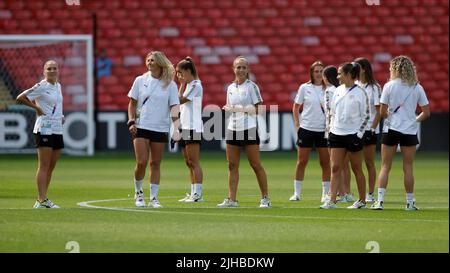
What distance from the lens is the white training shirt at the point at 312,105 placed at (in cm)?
1712

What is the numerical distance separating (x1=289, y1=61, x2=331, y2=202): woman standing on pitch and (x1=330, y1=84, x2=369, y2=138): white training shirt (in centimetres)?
201

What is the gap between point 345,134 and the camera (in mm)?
15000

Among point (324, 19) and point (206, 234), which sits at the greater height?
point (324, 19)

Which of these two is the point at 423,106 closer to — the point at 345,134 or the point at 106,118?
the point at 345,134

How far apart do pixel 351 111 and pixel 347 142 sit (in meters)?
0.41

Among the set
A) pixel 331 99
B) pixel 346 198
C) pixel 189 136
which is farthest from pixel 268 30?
pixel 331 99

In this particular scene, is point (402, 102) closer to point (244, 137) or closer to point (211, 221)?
point (244, 137)

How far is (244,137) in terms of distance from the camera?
1546 centimetres

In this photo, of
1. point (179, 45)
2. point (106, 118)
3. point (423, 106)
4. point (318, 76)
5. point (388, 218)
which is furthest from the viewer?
point (179, 45)

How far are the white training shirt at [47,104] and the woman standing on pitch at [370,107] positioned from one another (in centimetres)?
407

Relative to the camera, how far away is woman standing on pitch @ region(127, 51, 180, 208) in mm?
14945

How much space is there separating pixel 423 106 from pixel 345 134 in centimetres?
105

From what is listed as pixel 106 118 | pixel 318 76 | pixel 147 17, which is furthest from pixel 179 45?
pixel 318 76

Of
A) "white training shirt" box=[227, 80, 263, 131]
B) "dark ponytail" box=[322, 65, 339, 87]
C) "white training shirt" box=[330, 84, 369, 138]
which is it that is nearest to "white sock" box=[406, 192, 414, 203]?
"white training shirt" box=[330, 84, 369, 138]
